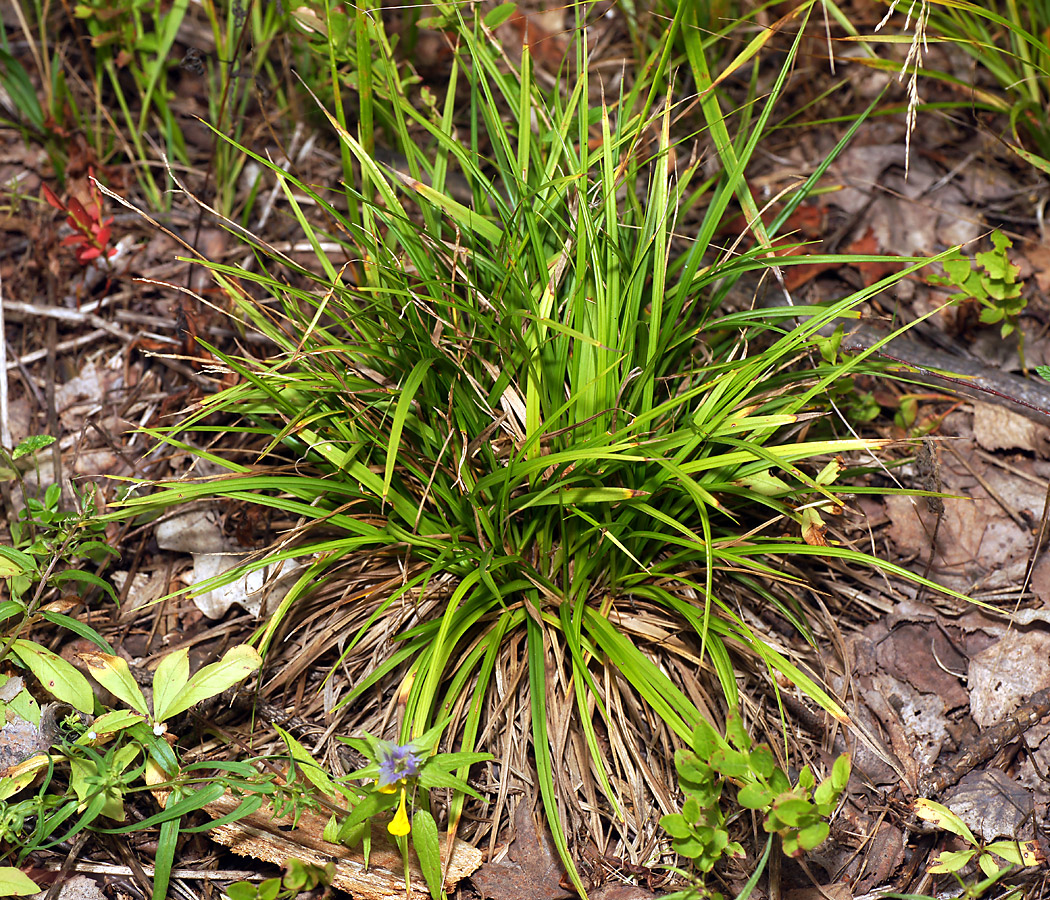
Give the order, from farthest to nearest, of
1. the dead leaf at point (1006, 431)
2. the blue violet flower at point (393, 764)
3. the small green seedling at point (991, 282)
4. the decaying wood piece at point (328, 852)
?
the dead leaf at point (1006, 431) → the small green seedling at point (991, 282) → the decaying wood piece at point (328, 852) → the blue violet flower at point (393, 764)

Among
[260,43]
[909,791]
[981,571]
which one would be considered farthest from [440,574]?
[260,43]

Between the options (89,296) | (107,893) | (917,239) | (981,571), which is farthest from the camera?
(917,239)

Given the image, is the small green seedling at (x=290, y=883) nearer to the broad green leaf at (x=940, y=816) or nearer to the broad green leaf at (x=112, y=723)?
the broad green leaf at (x=112, y=723)

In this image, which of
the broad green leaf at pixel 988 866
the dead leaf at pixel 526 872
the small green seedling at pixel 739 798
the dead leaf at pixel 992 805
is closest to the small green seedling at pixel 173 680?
the dead leaf at pixel 526 872

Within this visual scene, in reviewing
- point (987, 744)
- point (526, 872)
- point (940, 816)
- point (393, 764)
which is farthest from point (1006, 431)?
point (393, 764)

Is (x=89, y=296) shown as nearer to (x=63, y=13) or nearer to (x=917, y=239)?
(x=63, y=13)

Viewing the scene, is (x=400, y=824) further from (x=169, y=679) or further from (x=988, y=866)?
(x=988, y=866)
